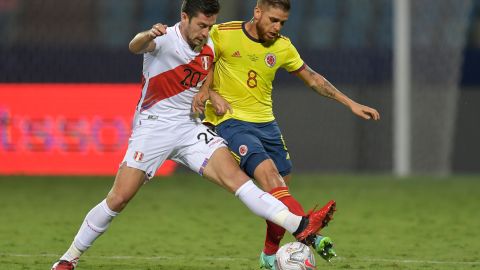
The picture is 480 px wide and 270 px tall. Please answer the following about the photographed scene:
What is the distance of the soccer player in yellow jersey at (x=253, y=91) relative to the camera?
6.95 meters

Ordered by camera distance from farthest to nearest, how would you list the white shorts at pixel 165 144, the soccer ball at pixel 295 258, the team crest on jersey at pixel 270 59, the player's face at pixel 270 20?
the team crest on jersey at pixel 270 59
the player's face at pixel 270 20
the white shorts at pixel 165 144
the soccer ball at pixel 295 258

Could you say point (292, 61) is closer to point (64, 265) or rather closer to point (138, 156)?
point (138, 156)

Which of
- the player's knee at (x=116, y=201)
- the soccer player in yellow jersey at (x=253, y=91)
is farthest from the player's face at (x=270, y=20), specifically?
the player's knee at (x=116, y=201)

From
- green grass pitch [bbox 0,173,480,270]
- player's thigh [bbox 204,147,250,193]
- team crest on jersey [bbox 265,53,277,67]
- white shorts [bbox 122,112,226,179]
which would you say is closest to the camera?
player's thigh [bbox 204,147,250,193]

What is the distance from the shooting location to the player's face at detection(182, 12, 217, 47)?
6516mm

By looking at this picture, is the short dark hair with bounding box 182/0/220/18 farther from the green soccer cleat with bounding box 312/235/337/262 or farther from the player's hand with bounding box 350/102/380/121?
the green soccer cleat with bounding box 312/235/337/262

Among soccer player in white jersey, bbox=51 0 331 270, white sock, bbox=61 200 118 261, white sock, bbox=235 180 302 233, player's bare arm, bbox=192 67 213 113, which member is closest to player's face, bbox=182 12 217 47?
soccer player in white jersey, bbox=51 0 331 270

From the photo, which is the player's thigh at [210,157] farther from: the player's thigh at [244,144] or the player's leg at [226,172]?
the player's thigh at [244,144]

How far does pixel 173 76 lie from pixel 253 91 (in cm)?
68

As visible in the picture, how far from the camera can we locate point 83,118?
15289mm

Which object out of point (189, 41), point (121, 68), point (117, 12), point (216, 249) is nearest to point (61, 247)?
point (216, 249)

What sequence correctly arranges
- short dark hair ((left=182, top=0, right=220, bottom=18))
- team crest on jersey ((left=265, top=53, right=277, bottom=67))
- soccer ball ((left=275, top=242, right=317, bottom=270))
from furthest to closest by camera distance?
team crest on jersey ((left=265, top=53, right=277, bottom=67)) < short dark hair ((left=182, top=0, right=220, bottom=18)) < soccer ball ((left=275, top=242, right=317, bottom=270))

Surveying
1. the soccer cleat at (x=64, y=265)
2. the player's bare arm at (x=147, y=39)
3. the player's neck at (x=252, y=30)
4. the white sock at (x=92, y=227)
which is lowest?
the soccer cleat at (x=64, y=265)

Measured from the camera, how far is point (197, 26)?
21.5 feet
